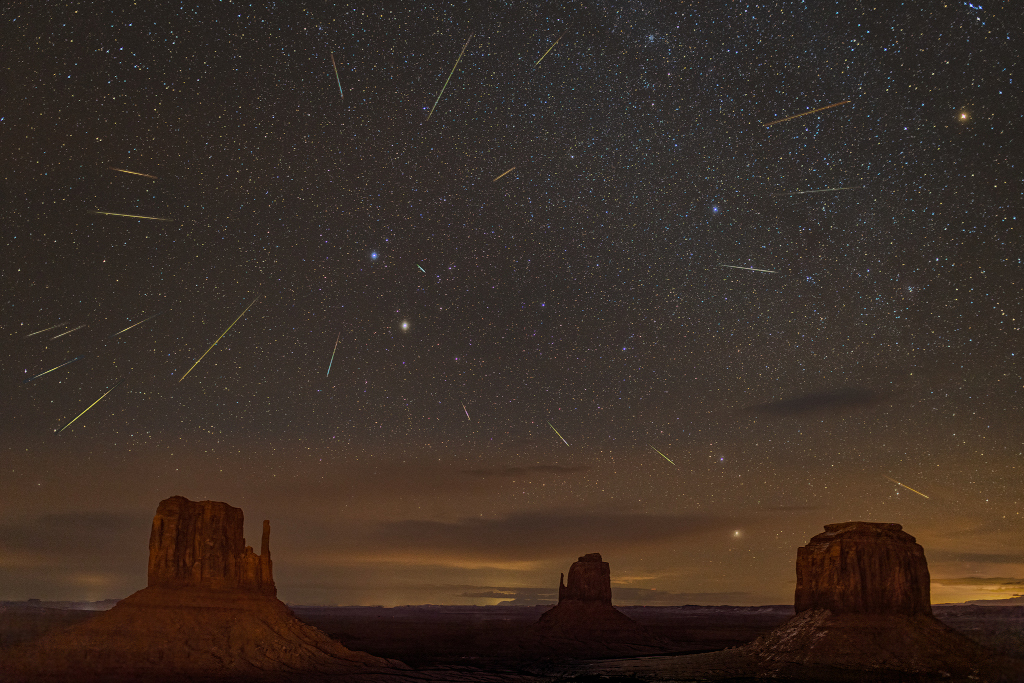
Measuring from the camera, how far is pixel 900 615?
97062 mm

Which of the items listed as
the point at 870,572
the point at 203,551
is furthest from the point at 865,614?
the point at 203,551

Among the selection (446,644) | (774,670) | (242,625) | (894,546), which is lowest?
(446,644)

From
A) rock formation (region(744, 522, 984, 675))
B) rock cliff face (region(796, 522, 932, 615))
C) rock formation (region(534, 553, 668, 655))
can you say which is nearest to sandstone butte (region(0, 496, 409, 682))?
rock formation (region(744, 522, 984, 675))

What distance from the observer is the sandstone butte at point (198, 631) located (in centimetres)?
7444

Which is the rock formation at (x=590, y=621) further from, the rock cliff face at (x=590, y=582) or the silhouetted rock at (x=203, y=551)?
the silhouetted rock at (x=203, y=551)

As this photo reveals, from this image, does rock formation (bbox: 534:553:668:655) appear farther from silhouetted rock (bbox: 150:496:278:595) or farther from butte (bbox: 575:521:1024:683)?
silhouetted rock (bbox: 150:496:278:595)

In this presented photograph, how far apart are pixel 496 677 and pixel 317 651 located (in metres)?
27.1

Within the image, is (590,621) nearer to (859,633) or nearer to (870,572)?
(870,572)

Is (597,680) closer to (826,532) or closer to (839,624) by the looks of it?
(839,624)

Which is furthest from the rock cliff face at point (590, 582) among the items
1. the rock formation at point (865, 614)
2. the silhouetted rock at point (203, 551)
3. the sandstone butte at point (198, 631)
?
the silhouetted rock at point (203, 551)

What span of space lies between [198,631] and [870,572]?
82580mm

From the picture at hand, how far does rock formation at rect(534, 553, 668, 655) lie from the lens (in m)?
166

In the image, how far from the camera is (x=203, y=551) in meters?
90.1

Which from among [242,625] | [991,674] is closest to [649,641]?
[991,674]
